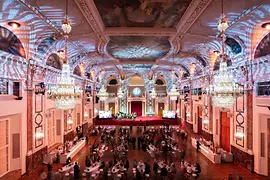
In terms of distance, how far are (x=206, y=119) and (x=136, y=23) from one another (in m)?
9.96

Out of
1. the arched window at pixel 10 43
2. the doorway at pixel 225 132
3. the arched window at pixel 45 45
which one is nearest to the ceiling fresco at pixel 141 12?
the arched window at pixel 45 45

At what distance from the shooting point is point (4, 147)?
848cm

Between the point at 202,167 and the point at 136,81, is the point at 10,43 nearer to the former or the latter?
the point at 202,167

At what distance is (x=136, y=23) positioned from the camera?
30.2 ft

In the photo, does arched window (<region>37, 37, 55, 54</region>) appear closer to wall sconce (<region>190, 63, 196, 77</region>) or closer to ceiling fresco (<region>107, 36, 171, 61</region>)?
ceiling fresco (<region>107, 36, 171, 61</region>)

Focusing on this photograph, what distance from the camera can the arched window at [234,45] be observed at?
10.2m

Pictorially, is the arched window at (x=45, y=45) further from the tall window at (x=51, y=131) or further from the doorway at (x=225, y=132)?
the doorway at (x=225, y=132)

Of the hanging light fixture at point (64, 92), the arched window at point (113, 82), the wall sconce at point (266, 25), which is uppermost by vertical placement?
the wall sconce at point (266, 25)

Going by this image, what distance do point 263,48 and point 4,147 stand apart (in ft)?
40.3

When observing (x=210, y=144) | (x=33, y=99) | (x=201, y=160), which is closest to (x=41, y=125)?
(x=33, y=99)

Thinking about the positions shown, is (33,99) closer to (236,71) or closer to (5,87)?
(5,87)

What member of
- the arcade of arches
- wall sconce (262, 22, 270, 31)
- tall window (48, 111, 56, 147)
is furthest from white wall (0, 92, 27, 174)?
wall sconce (262, 22, 270, 31)

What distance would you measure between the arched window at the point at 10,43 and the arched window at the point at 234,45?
33.9 ft

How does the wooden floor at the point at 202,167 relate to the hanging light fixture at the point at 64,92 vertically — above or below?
below
